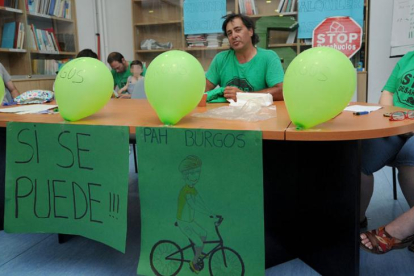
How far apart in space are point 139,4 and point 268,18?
1.64 m

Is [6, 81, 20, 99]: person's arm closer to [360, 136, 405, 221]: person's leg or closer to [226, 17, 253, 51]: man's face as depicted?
[226, 17, 253, 51]: man's face

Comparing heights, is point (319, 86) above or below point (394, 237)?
above

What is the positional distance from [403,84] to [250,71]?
0.82 meters

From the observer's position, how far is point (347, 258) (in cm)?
121

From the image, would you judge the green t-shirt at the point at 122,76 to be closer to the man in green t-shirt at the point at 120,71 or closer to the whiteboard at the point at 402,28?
the man in green t-shirt at the point at 120,71

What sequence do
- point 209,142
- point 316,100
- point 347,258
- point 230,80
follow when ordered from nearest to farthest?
point 316,100, point 209,142, point 347,258, point 230,80

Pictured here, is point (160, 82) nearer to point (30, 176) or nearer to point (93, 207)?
point (93, 207)

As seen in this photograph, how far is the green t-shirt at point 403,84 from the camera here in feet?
5.32

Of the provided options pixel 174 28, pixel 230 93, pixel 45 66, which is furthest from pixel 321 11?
pixel 45 66

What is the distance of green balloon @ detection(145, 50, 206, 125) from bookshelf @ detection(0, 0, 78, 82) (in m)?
3.02

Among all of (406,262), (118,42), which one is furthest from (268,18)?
(406,262)

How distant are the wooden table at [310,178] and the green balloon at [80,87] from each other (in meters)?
0.06

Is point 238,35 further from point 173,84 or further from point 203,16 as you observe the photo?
point 203,16

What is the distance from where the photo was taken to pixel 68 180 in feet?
4.27
